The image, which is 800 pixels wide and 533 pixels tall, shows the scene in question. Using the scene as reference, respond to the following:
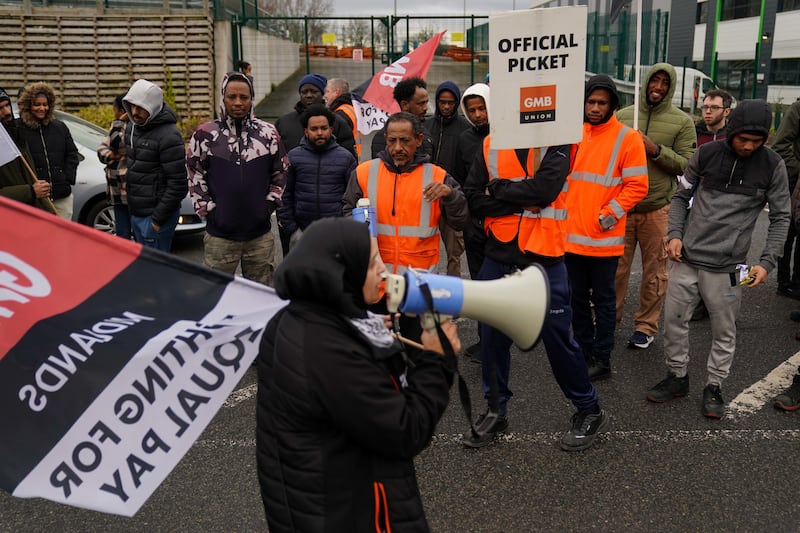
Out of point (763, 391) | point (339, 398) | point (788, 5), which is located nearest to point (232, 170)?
point (339, 398)

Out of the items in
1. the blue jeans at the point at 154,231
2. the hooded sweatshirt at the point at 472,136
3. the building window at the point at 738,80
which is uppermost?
the building window at the point at 738,80

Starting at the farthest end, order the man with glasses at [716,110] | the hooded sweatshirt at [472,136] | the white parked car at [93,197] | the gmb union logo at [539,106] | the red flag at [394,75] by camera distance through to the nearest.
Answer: the white parked car at [93,197], the red flag at [394,75], the man with glasses at [716,110], the hooded sweatshirt at [472,136], the gmb union logo at [539,106]

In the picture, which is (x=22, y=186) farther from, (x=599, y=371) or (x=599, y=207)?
(x=599, y=371)

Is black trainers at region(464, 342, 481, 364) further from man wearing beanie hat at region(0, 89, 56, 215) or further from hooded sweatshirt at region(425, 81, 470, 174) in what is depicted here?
man wearing beanie hat at region(0, 89, 56, 215)

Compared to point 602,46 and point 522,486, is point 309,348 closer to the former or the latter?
point 522,486

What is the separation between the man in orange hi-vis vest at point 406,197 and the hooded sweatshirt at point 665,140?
78.6 inches

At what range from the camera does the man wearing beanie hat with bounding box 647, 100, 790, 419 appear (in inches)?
164

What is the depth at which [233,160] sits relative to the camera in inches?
198

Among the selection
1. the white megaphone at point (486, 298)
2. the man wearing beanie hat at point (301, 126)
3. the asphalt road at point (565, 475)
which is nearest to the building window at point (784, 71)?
the man wearing beanie hat at point (301, 126)

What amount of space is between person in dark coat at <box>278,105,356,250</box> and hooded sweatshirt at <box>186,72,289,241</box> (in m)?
0.21

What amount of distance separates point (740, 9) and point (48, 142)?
115 feet

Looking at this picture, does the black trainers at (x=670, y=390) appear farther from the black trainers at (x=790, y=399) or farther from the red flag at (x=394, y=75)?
the red flag at (x=394, y=75)

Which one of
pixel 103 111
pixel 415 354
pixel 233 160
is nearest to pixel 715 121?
pixel 233 160

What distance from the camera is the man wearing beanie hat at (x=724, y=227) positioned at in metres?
4.16
